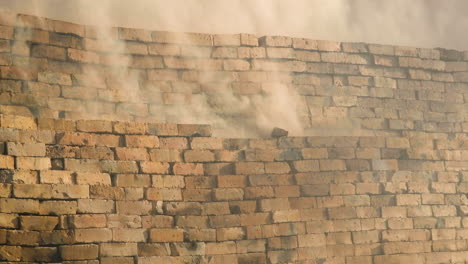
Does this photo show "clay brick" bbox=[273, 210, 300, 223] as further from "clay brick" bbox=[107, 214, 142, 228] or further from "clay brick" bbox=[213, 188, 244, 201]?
"clay brick" bbox=[107, 214, 142, 228]

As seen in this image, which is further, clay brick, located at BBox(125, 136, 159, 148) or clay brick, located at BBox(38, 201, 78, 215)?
clay brick, located at BBox(125, 136, 159, 148)

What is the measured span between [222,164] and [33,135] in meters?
2.29

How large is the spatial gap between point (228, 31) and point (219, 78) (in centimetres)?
198

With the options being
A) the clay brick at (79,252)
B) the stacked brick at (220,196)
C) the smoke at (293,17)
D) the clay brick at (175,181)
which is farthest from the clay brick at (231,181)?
the smoke at (293,17)

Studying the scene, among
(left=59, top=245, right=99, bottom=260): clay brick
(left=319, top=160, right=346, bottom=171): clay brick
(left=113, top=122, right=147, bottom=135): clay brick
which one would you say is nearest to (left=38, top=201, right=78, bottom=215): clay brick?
(left=59, top=245, right=99, bottom=260): clay brick

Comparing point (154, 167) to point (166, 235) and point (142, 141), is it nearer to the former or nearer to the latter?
point (142, 141)

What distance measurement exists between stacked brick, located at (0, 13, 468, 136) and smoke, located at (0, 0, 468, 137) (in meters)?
0.02

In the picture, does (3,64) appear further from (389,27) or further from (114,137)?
(389,27)

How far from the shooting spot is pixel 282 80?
38.3ft

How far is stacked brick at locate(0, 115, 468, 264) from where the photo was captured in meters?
9.38

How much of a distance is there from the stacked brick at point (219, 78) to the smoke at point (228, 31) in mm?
23

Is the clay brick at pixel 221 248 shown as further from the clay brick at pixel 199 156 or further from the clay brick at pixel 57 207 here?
the clay brick at pixel 57 207

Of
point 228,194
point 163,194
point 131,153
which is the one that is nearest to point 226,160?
point 228,194

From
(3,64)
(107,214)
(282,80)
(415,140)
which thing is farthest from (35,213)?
(415,140)
